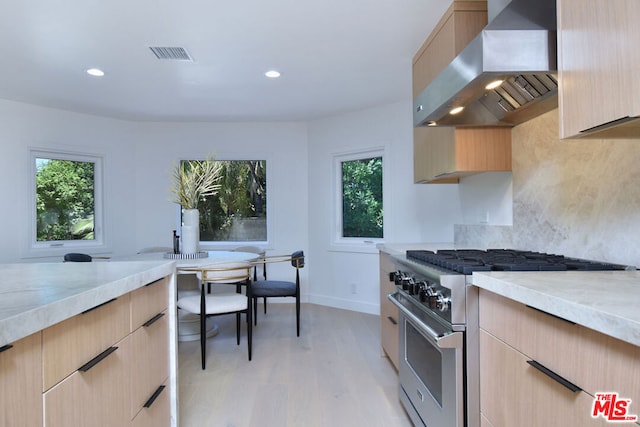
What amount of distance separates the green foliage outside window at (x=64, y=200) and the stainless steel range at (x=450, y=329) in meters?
4.49

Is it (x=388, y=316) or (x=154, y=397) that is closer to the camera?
(x=154, y=397)

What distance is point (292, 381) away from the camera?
2592 mm

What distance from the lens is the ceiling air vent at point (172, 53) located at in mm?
2854

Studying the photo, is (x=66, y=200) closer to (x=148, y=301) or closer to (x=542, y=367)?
(x=148, y=301)

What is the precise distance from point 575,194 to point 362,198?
3.09 meters

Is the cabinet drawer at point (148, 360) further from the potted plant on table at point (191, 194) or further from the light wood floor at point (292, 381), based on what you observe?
the potted plant on table at point (191, 194)

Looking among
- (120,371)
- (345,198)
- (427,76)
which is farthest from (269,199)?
(120,371)

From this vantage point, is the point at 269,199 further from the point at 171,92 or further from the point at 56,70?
the point at 56,70

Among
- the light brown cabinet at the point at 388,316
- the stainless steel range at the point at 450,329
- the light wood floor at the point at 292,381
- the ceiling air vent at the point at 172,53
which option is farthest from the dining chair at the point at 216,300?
the ceiling air vent at the point at 172,53

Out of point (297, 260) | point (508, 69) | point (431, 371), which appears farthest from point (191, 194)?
point (508, 69)

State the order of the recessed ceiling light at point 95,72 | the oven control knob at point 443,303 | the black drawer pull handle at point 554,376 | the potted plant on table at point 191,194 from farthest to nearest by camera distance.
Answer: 1. the potted plant on table at point 191,194
2. the recessed ceiling light at point 95,72
3. the oven control knob at point 443,303
4. the black drawer pull handle at point 554,376

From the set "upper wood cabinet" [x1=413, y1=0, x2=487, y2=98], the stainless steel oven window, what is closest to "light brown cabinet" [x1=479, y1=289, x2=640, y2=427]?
the stainless steel oven window

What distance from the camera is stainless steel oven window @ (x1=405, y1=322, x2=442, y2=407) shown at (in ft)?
5.06

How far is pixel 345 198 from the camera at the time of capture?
4.87 metres
